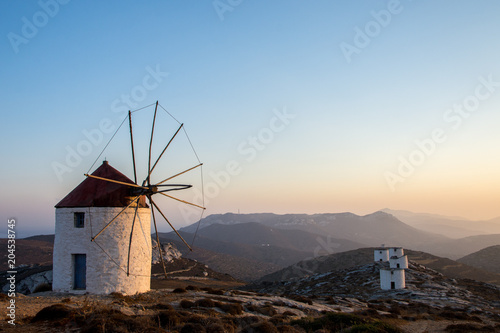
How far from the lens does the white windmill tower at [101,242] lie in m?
20.8

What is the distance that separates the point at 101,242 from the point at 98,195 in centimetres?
297

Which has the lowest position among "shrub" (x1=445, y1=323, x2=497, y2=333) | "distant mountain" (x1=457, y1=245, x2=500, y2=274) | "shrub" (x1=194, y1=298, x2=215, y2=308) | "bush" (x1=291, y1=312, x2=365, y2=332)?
"distant mountain" (x1=457, y1=245, x2=500, y2=274)

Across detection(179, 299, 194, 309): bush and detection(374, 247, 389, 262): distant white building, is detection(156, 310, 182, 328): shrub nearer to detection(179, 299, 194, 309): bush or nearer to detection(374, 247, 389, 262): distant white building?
detection(179, 299, 194, 309): bush

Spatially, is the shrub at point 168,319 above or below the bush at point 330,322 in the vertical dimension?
above

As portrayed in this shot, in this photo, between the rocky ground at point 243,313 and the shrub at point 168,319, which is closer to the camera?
the rocky ground at point 243,313

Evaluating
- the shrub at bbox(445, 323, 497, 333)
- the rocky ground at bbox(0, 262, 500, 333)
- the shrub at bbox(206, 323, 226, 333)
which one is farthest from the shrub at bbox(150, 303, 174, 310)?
the shrub at bbox(445, 323, 497, 333)

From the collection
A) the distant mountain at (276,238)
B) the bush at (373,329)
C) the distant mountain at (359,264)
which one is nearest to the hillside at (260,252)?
the distant mountain at (276,238)

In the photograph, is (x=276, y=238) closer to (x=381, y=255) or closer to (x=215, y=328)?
(x=381, y=255)

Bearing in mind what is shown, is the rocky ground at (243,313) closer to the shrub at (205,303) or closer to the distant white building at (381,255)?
the shrub at (205,303)

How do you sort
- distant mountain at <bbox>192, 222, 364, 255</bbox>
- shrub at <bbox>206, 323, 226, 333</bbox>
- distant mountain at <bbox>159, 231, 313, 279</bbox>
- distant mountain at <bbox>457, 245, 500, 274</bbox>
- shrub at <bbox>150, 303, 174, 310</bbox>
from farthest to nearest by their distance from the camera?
distant mountain at <bbox>192, 222, 364, 255</bbox>
distant mountain at <bbox>159, 231, 313, 279</bbox>
distant mountain at <bbox>457, 245, 500, 274</bbox>
shrub at <bbox>150, 303, 174, 310</bbox>
shrub at <bbox>206, 323, 226, 333</bbox>

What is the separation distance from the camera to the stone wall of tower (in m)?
20.7

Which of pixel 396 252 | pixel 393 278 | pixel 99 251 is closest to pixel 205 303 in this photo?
pixel 99 251

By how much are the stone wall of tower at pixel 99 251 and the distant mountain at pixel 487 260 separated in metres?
78.8

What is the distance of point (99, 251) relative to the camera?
20.8 meters
